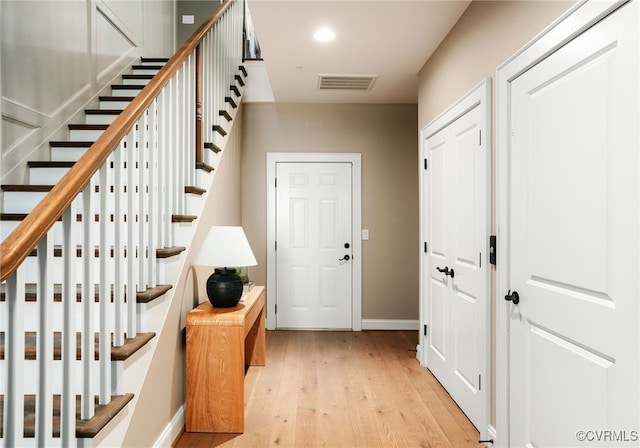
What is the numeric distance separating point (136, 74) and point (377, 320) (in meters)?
3.57

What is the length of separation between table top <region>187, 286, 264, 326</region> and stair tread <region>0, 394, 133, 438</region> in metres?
0.80

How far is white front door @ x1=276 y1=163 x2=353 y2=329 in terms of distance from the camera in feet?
15.3

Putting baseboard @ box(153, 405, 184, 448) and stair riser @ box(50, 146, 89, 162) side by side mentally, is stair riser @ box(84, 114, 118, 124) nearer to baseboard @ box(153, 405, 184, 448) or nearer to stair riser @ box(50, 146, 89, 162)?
stair riser @ box(50, 146, 89, 162)

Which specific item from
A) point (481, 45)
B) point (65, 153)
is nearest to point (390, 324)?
point (481, 45)

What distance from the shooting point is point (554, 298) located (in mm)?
1647

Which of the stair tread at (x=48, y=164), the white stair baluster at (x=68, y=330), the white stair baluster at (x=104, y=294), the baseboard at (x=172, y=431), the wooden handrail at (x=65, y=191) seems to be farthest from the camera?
the stair tread at (x=48, y=164)

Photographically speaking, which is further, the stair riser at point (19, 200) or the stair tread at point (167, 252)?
the stair riser at point (19, 200)

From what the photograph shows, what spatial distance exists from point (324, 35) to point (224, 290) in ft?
6.21

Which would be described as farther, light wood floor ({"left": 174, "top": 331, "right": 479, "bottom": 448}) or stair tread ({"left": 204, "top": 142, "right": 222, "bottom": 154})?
stair tread ({"left": 204, "top": 142, "right": 222, "bottom": 154})

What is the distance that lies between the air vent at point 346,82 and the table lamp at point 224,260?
74.6 inches

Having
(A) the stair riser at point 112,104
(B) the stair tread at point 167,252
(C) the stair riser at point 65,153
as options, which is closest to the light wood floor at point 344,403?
(B) the stair tread at point 167,252

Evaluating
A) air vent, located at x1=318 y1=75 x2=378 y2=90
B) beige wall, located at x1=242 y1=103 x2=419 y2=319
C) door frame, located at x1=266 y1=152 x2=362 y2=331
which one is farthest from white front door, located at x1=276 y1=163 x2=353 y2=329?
air vent, located at x1=318 y1=75 x2=378 y2=90

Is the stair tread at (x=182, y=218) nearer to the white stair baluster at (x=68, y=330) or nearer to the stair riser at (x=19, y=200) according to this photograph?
the stair riser at (x=19, y=200)

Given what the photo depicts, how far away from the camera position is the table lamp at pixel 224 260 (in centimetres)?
258
